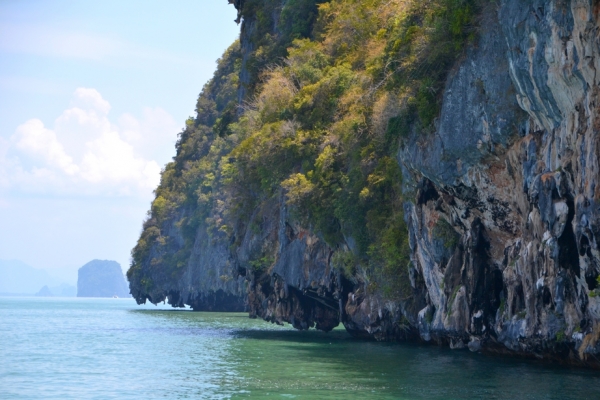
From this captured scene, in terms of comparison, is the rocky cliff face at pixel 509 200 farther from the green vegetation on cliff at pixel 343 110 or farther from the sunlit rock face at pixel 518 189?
the green vegetation on cliff at pixel 343 110

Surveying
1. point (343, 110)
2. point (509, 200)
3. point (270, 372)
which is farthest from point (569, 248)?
point (343, 110)

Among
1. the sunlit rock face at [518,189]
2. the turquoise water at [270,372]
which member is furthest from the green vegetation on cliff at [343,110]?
the turquoise water at [270,372]

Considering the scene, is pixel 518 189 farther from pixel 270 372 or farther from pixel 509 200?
pixel 270 372

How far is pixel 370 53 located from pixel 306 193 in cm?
811

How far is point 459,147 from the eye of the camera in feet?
96.4

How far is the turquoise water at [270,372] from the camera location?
23047 mm

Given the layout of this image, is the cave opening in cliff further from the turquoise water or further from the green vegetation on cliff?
the green vegetation on cliff

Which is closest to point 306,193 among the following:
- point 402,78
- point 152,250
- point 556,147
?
point 402,78

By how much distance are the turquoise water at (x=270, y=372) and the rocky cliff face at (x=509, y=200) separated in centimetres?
150

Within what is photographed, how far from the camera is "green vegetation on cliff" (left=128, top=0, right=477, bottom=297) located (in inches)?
1280

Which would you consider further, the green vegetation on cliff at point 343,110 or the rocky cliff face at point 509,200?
the green vegetation on cliff at point 343,110

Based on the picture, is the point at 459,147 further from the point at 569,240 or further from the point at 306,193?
the point at 306,193

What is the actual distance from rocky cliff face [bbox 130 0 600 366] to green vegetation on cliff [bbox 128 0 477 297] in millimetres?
1071

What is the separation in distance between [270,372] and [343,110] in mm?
20416
